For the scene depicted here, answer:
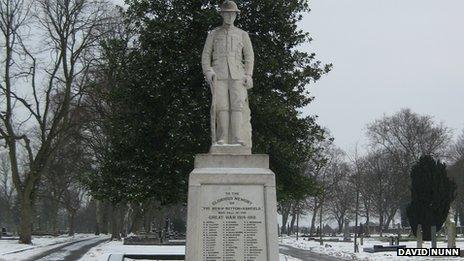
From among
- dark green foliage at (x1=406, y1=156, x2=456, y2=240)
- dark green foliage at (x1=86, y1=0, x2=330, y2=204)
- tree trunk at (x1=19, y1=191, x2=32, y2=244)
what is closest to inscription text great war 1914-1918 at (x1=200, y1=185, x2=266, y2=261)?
dark green foliage at (x1=86, y1=0, x2=330, y2=204)

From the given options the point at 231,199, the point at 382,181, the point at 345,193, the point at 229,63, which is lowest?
the point at 231,199

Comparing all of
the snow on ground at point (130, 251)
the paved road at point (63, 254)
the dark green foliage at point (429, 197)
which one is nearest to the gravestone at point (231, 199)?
the snow on ground at point (130, 251)

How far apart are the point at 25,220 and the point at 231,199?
2651cm

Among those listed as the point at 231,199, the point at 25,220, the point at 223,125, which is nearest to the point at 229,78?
the point at 223,125

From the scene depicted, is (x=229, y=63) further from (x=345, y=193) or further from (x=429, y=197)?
(x=345, y=193)

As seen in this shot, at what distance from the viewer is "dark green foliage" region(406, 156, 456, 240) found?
38.7 m

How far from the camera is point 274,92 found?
20859 millimetres

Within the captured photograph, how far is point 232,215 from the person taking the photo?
33.7ft

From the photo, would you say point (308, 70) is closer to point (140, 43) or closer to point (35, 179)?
point (140, 43)

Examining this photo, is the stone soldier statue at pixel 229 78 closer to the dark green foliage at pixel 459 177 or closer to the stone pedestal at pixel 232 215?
the stone pedestal at pixel 232 215

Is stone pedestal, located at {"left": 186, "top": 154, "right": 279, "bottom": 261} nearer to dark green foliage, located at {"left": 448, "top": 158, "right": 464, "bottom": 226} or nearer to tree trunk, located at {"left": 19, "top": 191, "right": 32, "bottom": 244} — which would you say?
tree trunk, located at {"left": 19, "top": 191, "right": 32, "bottom": 244}

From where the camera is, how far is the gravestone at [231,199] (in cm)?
1012

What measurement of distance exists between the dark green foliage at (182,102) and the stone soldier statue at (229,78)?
7.71 meters

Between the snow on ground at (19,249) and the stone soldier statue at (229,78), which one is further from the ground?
the stone soldier statue at (229,78)
